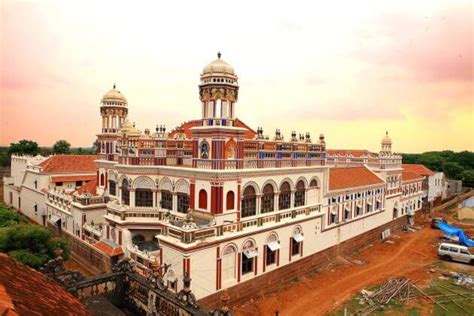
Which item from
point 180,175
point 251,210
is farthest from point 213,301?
point 180,175

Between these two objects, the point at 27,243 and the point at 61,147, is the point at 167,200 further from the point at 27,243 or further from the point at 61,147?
the point at 61,147

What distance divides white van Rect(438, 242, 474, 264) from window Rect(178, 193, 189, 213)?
2237cm

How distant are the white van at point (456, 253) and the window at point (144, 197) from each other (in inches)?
960

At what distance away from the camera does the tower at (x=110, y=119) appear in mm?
28062

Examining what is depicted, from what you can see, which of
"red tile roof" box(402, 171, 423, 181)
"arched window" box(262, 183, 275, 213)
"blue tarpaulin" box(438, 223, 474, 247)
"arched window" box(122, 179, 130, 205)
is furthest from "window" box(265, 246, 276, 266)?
"red tile roof" box(402, 171, 423, 181)

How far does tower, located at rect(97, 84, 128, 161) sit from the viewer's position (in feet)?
92.1

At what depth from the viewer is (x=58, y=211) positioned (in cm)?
2850

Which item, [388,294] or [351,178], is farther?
[351,178]

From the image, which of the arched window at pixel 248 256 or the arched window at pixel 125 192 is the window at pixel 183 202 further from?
the arched window at pixel 248 256

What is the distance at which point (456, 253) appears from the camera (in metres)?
27.3

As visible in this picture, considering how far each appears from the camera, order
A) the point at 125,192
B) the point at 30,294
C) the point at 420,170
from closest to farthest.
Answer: the point at 30,294 → the point at 125,192 → the point at 420,170

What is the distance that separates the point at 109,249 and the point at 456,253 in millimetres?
27045

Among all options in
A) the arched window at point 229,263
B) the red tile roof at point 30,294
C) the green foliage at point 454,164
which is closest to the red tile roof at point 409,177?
the green foliage at point 454,164

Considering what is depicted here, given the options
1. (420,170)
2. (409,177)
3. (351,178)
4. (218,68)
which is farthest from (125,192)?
(420,170)
